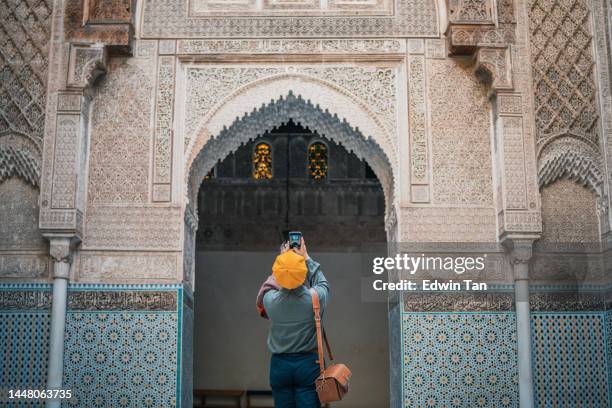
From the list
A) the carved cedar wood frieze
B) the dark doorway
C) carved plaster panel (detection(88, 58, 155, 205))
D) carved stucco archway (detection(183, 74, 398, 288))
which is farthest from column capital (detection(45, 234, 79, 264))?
the dark doorway

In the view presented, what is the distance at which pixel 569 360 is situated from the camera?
5.89 meters

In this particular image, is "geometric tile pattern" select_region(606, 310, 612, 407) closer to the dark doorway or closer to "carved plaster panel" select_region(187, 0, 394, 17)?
"carved plaster panel" select_region(187, 0, 394, 17)

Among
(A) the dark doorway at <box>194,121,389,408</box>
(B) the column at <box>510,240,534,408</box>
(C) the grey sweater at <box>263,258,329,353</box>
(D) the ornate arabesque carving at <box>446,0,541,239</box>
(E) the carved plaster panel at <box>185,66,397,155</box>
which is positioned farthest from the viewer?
(A) the dark doorway at <box>194,121,389,408</box>

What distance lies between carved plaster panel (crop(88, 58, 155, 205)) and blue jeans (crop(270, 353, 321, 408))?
2.69 m

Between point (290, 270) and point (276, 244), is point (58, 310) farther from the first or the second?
point (276, 244)

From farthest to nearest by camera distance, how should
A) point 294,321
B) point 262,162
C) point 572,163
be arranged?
point 262,162
point 572,163
point 294,321

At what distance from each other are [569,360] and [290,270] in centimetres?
312

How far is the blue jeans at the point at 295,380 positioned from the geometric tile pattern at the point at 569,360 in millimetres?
2697

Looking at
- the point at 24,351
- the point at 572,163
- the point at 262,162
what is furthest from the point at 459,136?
the point at 262,162

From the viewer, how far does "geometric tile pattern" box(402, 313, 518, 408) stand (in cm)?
581

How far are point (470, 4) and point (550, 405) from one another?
3143 millimetres

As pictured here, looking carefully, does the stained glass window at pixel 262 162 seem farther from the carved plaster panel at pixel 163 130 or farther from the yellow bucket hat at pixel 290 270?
the yellow bucket hat at pixel 290 270

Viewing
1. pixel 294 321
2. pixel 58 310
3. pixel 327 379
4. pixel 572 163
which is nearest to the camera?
pixel 327 379

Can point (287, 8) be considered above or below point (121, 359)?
above
